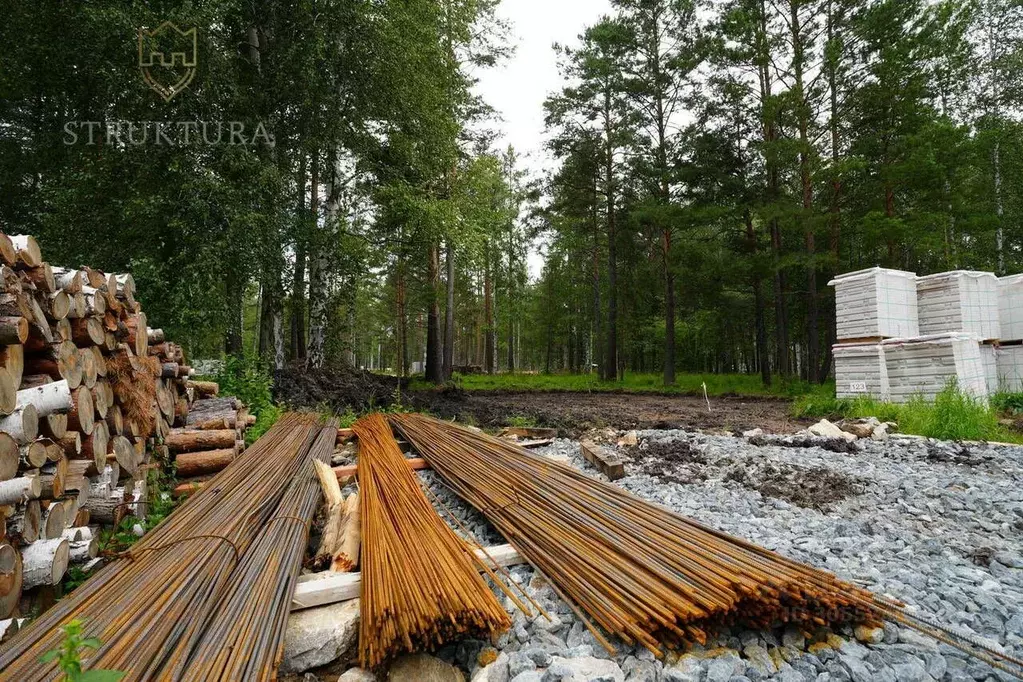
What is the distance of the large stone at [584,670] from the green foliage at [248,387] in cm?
552

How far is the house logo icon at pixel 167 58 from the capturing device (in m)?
7.80

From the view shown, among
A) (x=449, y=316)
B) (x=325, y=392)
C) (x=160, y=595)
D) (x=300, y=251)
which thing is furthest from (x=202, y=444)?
(x=449, y=316)

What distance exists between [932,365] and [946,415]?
2.16m

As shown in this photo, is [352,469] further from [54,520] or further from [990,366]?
[990,366]

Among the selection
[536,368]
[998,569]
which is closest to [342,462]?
[998,569]

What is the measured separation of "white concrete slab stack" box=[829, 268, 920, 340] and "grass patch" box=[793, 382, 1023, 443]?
52.4 inches

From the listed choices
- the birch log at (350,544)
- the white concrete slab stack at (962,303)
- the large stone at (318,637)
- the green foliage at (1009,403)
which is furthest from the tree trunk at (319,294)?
the green foliage at (1009,403)

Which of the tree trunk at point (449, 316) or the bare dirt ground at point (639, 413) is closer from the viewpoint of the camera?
the bare dirt ground at point (639, 413)

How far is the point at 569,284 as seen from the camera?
28516mm

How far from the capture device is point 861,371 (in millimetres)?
9047

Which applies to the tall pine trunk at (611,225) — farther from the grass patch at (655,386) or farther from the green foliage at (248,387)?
the green foliage at (248,387)

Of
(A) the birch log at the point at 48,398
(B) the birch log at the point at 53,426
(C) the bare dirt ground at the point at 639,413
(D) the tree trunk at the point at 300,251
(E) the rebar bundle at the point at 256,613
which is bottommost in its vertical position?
(C) the bare dirt ground at the point at 639,413

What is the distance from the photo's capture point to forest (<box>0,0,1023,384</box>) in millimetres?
8281

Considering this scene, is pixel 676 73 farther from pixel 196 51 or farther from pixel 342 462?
pixel 342 462
